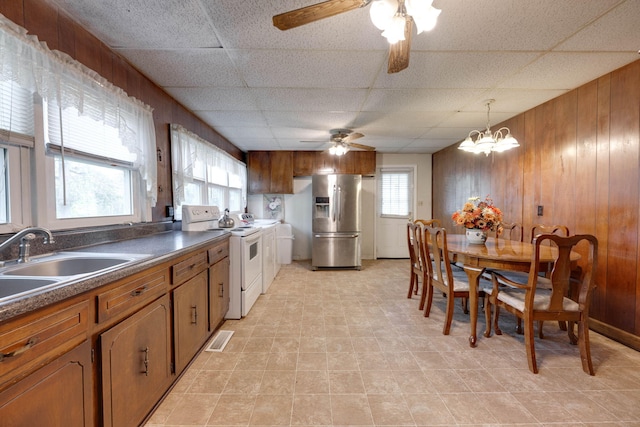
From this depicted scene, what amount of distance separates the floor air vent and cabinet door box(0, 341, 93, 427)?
1160mm

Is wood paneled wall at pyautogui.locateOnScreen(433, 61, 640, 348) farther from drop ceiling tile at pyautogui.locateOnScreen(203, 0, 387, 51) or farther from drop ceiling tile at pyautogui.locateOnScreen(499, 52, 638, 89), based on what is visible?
drop ceiling tile at pyautogui.locateOnScreen(203, 0, 387, 51)

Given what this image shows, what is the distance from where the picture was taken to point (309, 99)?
2721 mm

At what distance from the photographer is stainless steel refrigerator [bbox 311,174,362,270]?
459 cm

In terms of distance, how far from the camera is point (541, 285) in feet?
7.41

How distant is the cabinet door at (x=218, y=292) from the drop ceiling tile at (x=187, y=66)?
1622 millimetres

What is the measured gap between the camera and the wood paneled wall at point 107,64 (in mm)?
1370

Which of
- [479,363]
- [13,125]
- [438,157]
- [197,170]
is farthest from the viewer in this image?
[438,157]

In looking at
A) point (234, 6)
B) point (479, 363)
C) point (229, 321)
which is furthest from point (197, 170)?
point (479, 363)

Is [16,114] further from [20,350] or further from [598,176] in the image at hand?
[598,176]

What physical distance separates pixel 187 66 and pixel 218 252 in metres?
1.55

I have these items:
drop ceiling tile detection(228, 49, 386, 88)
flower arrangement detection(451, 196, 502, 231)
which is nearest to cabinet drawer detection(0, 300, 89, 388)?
drop ceiling tile detection(228, 49, 386, 88)

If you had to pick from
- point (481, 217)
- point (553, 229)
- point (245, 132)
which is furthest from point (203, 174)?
point (553, 229)

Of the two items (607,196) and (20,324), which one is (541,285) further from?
(20,324)

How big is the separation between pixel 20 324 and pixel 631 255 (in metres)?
3.58
